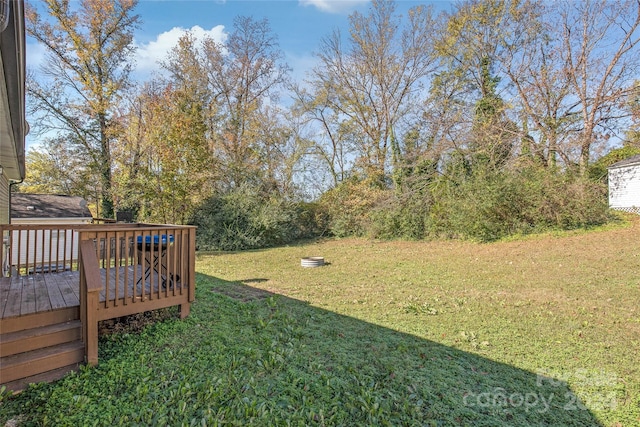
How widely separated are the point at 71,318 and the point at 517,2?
56.1 feet

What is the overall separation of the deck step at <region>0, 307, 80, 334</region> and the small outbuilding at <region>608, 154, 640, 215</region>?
52.2 ft

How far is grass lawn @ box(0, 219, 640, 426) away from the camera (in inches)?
86.9

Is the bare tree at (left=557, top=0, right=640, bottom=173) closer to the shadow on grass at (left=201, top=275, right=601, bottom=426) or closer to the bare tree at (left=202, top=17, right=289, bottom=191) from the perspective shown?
the shadow on grass at (left=201, top=275, right=601, bottom=426)

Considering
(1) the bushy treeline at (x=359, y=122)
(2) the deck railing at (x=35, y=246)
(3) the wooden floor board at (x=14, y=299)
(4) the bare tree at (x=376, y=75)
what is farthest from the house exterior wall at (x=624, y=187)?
(2) the deck railing at (x=35, y=246)

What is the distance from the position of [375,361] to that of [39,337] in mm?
2991

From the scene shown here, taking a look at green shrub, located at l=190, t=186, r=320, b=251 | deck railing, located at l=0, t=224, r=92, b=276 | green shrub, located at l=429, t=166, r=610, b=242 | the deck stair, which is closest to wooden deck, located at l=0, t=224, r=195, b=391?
the deck stair

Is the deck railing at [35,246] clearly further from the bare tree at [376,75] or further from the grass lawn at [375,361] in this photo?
the bare tree at [376,75]

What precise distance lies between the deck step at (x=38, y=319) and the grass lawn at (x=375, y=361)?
48cm

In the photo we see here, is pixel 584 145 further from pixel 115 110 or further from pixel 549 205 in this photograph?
pixel 115 110

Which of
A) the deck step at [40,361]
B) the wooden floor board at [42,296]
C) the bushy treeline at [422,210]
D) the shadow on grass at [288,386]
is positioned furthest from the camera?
the bushy treeline at [422,210]

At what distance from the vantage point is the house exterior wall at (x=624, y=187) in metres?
11.7

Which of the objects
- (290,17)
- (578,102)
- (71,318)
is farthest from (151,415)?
(578,102)

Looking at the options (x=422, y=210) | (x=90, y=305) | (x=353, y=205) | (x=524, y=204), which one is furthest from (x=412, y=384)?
(x=353, y=205)

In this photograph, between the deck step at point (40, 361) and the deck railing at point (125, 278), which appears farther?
the deck railing at point (125, 278)
